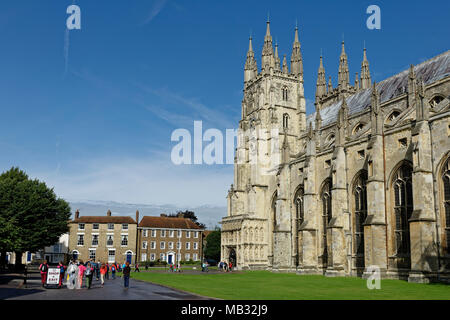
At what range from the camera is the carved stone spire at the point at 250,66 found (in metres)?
72.4

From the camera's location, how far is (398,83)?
47.2 m

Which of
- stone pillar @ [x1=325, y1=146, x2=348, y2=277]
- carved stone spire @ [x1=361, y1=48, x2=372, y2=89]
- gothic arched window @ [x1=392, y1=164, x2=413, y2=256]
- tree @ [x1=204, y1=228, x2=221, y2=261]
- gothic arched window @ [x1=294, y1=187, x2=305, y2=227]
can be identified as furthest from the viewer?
tree @ [x1=204, y1=228, x2=221, y2=261]

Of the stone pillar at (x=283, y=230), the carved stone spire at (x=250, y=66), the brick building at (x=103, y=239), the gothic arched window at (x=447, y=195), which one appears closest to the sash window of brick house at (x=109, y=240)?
the brick building at (x=103, y=239)

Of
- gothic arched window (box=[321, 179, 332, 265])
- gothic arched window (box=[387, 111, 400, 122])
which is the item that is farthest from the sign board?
gothic arched window (box=[387, 111, 400, 122])

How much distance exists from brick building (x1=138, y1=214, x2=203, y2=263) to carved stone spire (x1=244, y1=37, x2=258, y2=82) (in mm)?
32336

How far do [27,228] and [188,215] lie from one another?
61.2 m

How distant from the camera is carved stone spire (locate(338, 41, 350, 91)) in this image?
216 feet

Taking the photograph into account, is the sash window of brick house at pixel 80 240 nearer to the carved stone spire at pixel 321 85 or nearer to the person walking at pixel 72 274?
the carved stone spire at pixel 321 85

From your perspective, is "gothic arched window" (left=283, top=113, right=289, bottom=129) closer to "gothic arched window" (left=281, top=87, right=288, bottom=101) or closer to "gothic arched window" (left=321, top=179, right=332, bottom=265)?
"gothic arched window" (left=281, top=87, right=288, bottom=101)

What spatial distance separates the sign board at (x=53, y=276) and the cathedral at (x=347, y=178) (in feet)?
71.2

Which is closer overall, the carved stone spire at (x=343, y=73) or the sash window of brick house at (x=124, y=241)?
the carved stone spire at (x=343, y=73)
